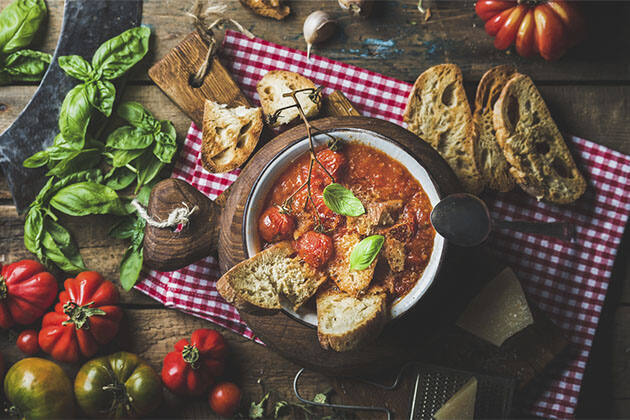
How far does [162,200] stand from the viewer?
264 centimetres

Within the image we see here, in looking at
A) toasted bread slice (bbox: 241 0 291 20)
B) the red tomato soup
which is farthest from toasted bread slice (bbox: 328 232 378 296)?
toasted bread slice (bbox: 241 0 291 20)

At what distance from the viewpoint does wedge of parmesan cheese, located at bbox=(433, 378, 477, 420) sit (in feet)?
8.68

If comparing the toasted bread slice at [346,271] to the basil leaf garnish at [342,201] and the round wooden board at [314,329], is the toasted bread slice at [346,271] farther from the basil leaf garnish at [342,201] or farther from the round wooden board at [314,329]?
the round wooden board at [314,329]

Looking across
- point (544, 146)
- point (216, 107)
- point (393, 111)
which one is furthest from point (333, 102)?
A: point (544, 146)

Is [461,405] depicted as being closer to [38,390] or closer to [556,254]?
[556,254]

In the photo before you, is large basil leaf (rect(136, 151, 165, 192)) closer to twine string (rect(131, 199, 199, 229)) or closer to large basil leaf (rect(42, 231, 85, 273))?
twine string (rect(131, 199, 199, 229))

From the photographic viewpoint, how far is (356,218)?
7.84ft

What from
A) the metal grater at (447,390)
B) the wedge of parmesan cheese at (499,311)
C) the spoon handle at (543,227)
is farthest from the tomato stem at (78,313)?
the spoon handle at (543,227)

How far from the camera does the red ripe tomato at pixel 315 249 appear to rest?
2354 millimetres

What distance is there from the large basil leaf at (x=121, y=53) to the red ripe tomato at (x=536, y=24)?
1.89 meters

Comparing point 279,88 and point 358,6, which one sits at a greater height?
point 358,6

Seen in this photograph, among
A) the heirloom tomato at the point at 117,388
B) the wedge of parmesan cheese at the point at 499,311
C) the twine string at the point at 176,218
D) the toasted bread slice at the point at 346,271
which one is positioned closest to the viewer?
the toasted bread slice at the point at 346,271

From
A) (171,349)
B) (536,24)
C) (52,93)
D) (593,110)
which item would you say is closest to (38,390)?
(171,349)

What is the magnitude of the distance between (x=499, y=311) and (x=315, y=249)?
42.3 inches
